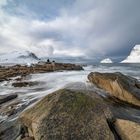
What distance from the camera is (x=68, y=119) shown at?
238 inches

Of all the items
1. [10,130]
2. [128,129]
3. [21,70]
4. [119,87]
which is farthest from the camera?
[21,70]

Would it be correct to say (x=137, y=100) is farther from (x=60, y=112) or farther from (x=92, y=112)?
(x=60, y=112)

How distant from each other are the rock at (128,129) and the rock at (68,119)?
49 centimetres

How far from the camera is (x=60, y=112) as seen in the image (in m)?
6.18

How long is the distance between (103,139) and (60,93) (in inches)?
76.0

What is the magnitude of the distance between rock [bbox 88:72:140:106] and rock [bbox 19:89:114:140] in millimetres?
4179

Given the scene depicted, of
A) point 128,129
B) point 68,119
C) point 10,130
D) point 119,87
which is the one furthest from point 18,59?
point 128,129

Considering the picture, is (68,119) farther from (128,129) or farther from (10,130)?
(10,130)

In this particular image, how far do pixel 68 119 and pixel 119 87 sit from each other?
18.0ft

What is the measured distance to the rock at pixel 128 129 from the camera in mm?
5921

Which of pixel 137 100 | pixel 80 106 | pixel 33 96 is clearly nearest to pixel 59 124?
pixel 80 106

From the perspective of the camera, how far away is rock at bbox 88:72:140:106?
10.5m

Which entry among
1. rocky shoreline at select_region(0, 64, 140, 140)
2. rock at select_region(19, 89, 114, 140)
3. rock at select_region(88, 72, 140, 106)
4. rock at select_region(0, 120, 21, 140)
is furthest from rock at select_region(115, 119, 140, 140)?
rock at select_region(88, 72, 140, 106)

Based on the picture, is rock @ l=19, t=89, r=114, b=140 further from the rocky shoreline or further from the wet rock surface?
the wet rock surface
